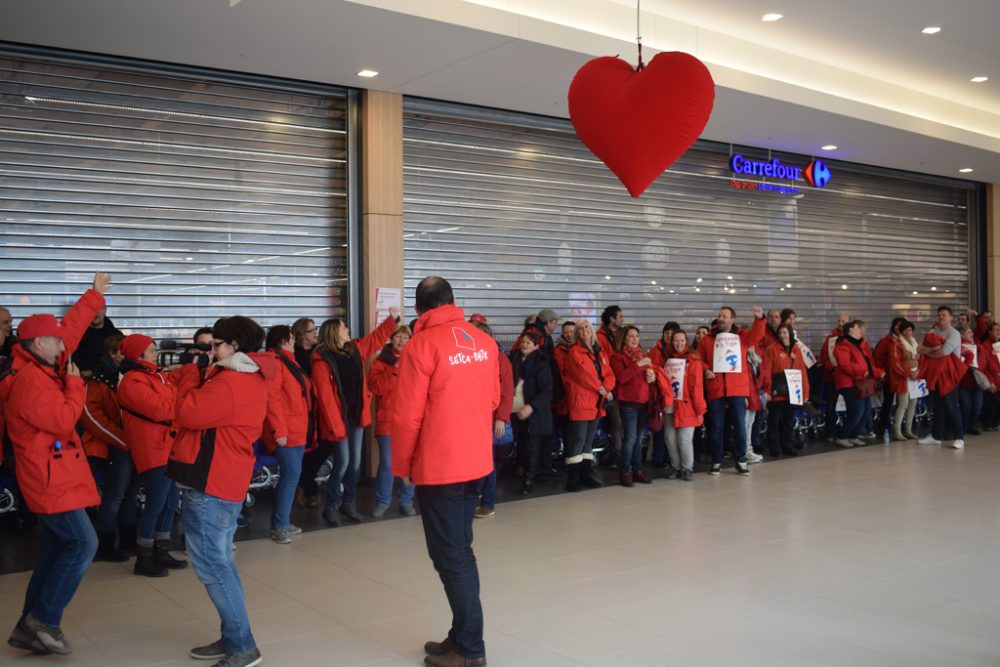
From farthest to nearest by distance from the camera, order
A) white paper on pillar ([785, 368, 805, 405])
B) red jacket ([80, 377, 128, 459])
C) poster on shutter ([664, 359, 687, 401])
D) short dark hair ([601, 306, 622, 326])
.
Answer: white paper on pillar ([785, 368, 805, 405]) → short dark hair ([601, 306, 622, 326]) → poster on shutter ([664, 359, 687, 401]) → red jacket ([80, 377, 128, 459])

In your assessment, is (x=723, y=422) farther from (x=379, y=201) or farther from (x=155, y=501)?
(x=155, y=501)

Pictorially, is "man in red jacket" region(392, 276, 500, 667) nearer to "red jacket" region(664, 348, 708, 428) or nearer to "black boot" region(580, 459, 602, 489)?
"black boot" region(580, 459, 602, 489)

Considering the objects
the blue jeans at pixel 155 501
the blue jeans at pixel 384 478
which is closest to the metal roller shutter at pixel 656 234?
the blue jeans at pixel 384 478

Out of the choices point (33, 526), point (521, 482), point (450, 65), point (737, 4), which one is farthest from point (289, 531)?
point (737, 4)

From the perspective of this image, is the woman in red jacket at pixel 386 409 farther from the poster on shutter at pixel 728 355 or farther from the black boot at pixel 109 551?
the poster on shutter at pixel 728 355

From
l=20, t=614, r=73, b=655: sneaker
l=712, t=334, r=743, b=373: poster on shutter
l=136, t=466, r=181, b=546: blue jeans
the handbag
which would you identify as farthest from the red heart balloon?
the handbag

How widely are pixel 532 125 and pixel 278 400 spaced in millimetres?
5636

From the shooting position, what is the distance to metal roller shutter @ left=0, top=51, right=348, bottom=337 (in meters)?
7.95

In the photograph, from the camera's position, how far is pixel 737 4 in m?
9.27

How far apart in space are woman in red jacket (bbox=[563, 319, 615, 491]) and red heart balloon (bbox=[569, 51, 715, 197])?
139 inches

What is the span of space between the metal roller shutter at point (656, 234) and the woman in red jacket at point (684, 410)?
216cm

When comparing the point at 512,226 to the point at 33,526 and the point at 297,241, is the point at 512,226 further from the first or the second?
the point at 33,526

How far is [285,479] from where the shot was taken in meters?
6.88

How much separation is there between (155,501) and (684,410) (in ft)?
17.7
